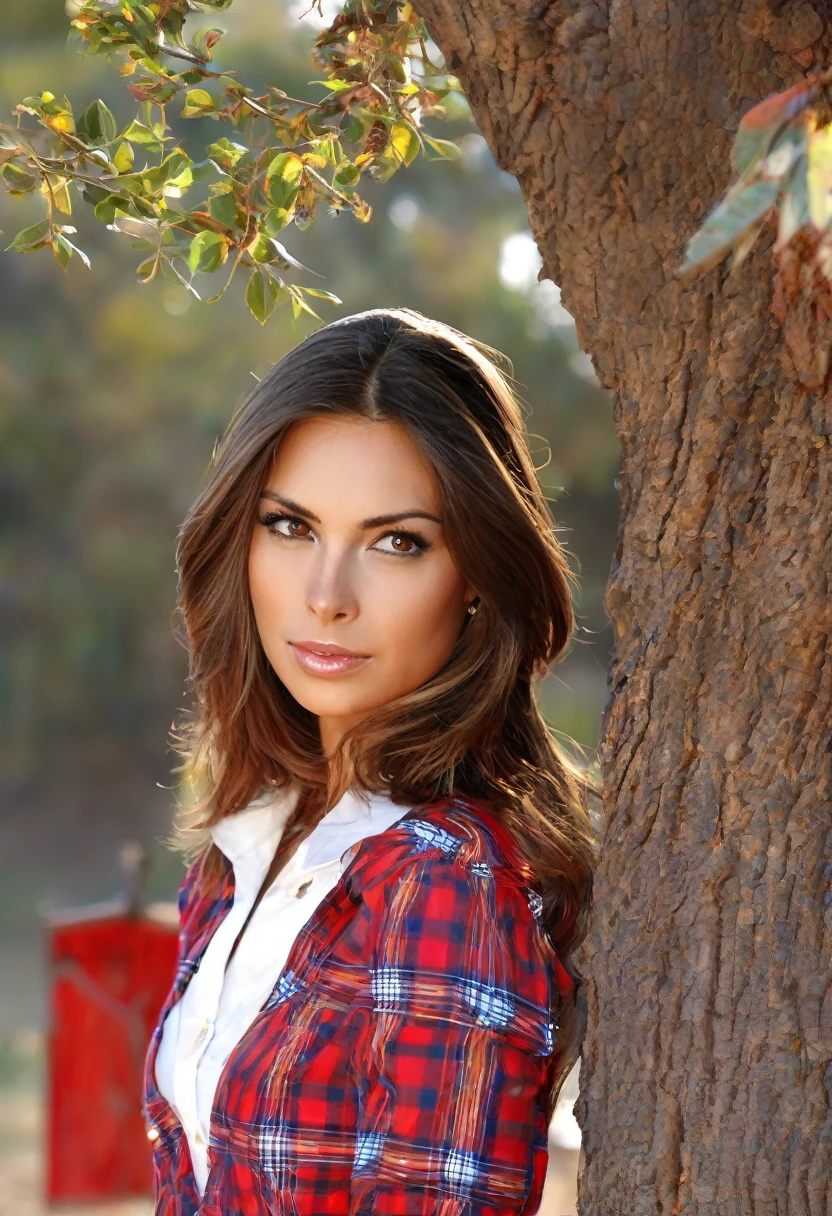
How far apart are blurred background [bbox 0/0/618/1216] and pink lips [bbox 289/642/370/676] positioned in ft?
17.3

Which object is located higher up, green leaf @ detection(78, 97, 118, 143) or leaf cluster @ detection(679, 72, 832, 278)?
green leaf @ detection(78, 97, 118, 143)

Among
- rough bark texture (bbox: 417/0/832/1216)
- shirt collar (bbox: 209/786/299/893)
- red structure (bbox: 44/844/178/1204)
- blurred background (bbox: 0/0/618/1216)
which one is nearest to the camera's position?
rough bark texture (bbox: 417/0/832/1216)

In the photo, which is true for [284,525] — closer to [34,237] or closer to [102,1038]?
[34,237]

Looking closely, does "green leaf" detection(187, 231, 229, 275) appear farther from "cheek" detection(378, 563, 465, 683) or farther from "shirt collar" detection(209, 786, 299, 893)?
"shirt collar" detection(209, 786, 299, 893)

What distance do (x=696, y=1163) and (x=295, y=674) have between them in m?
0.70

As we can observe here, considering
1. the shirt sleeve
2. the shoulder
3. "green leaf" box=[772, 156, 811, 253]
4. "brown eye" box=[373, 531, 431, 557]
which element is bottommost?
the shirt sleeve

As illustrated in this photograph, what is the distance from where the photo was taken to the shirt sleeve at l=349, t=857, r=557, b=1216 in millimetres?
1245

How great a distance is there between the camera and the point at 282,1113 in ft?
4.43

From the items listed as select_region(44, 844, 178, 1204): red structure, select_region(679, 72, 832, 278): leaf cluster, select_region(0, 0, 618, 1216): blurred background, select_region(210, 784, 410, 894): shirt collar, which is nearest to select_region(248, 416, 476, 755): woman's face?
select_region(210, 784, 410, 894): shirt collar

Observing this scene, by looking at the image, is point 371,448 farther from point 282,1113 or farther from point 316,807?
point 282,1113

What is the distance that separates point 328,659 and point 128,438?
8698 mm

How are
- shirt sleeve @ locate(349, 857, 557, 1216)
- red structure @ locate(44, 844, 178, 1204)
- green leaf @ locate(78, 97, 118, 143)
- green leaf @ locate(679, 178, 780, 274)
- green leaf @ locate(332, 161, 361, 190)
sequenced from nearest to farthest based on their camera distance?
1. green leaf @ locate(679, 178, 780, 274)
2. shirt sleeve @ locate(349, 857, 557, 1216)
3. green leaf @ locate(78, 97, 118, 143)
4. green leaf @ locate(332, 161, 361, 190)
5. red structure @ locate(44, 844, 178, 1204)

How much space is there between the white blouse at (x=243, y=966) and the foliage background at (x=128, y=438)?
5.51m

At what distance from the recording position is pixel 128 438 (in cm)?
994
